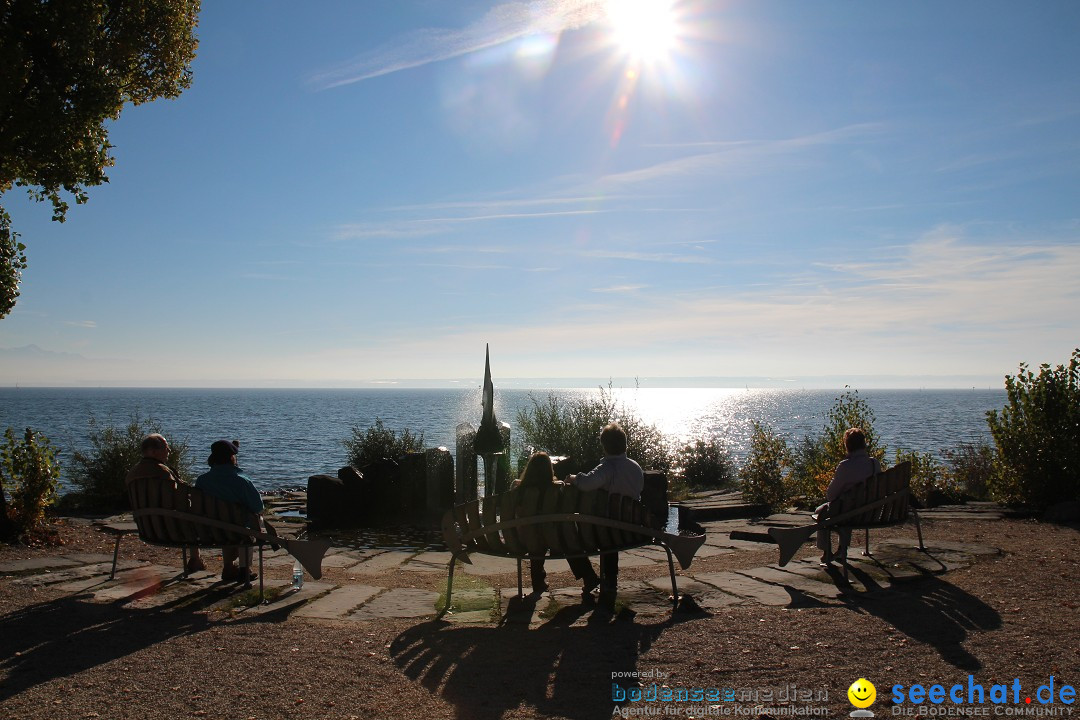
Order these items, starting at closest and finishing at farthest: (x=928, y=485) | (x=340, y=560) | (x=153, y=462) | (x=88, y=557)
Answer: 1. (x=153, y=462)
2. (x=88, y=557)
3. (x=340, y=560)
4. (x=928, y=485)

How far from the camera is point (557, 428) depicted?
1414cm

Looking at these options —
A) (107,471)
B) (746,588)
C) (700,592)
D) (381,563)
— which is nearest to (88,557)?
(381,563)

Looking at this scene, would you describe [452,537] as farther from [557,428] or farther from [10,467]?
[557,428]

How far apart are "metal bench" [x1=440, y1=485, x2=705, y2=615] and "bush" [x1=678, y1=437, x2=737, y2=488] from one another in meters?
9.94

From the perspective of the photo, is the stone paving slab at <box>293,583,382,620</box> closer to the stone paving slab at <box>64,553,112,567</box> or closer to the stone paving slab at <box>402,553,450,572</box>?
the stone paving slab at <box>402,553,450,572</box>

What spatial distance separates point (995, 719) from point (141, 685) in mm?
3781

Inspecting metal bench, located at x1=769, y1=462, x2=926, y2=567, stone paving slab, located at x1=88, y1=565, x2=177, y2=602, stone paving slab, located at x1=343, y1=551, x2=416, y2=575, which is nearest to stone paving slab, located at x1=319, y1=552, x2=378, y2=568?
stone paving slab, located at x1=343, y1=551, x2=416, y2=575

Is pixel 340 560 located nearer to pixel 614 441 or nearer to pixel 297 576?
pixel 297 576

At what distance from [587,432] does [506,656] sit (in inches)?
387

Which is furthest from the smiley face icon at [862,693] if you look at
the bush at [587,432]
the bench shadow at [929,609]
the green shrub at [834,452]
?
the bush at [587,432]

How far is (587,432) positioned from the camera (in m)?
13.9

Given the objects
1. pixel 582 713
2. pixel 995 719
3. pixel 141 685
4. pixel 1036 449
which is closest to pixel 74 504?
pixel 141 685

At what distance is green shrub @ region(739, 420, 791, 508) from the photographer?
36.0 feet

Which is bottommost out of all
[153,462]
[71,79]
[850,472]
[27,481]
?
[27,481]
